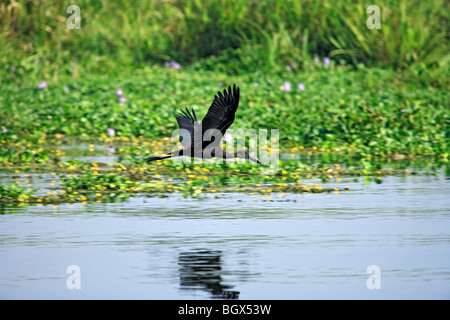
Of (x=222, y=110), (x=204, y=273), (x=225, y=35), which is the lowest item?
(x=204, y=273)

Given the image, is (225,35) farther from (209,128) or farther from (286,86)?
(209,128)

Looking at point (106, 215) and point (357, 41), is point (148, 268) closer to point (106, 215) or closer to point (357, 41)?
point (106, 215)

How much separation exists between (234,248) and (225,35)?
1312 centimetres

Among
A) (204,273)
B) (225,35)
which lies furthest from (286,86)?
(204,273)

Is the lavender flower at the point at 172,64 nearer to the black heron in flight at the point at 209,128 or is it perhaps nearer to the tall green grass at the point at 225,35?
the tall green grass at the point at 225,35

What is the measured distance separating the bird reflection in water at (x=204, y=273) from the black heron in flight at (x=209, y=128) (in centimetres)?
224

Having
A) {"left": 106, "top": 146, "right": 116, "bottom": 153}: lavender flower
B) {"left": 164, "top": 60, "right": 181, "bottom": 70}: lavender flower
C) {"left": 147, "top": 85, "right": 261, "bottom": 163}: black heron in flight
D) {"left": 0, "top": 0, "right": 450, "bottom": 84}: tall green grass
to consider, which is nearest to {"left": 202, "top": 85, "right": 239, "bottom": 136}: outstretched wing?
{"left": 147, "top": 85, "right": 261, "bottom": 163}: black heron in flight

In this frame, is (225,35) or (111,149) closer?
(111,149)

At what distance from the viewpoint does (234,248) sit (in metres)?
7.59

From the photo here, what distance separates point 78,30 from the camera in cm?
1991

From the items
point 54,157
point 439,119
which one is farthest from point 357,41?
point 54,157

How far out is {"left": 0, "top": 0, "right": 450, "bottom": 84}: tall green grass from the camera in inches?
739

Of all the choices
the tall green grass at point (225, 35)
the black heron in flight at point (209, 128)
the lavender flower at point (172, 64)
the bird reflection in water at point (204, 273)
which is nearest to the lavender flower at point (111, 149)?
the black heron in flight at point (209, 128)
